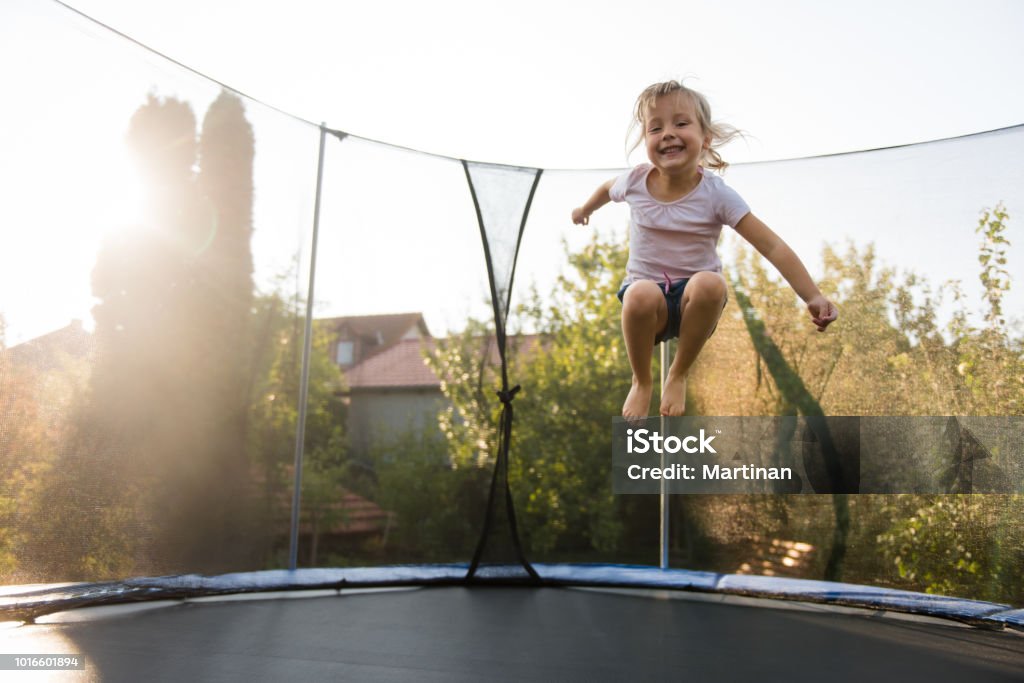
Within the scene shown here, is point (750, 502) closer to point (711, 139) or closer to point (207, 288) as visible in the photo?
point (711, 139)

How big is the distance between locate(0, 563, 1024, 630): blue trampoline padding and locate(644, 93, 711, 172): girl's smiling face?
1847 mm

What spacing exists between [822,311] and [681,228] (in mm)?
381

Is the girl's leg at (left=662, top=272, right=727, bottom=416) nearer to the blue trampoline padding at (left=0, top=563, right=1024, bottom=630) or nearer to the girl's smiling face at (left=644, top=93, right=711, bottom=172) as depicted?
the girl's smiling face at (left=644, top=93, right=711, bottom=172)

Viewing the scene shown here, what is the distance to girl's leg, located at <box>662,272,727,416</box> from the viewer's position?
1.79 m

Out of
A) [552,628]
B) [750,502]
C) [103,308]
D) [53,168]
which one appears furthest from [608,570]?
[53,168]

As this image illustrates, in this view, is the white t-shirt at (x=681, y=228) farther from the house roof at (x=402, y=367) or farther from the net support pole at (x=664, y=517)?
the house roof at (x=402, y=367)

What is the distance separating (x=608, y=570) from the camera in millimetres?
3482

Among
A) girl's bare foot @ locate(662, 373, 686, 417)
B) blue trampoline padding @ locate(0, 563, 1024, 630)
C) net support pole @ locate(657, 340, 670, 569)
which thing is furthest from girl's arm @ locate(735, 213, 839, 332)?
net support pole @ locate(657, 340, 670, 569)

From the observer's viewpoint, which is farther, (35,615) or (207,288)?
(207,288)

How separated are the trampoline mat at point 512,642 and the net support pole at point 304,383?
0.40 meters

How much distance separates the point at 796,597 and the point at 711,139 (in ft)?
6.23

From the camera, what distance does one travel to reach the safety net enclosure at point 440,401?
2.38 m

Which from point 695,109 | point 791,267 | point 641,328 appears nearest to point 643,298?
point 641,328

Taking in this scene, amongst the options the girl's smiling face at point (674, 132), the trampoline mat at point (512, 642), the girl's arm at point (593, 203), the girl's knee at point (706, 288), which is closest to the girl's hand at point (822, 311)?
the girl's knee at point (706, 288)
